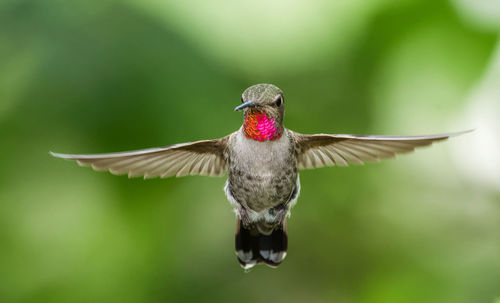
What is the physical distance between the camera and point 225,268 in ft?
11.4

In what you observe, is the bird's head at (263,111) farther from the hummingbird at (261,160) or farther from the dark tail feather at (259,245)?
the dark tail feather at (259,245)

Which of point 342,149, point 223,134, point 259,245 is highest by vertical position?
point 223,134

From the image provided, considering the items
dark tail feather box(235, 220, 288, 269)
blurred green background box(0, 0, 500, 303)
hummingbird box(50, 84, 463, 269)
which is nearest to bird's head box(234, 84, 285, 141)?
hummingbird box(50, 84, 463, 269)

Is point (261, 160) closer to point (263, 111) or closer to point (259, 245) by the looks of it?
point (263, 111)

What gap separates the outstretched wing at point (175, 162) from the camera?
1275 mm

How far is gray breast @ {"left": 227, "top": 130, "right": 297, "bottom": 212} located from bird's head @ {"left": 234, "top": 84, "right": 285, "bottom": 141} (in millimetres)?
62

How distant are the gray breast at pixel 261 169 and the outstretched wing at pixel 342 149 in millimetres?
81

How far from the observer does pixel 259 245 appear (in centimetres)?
174

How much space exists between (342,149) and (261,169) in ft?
1.04

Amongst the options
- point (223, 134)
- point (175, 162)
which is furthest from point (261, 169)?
point (223, 134)

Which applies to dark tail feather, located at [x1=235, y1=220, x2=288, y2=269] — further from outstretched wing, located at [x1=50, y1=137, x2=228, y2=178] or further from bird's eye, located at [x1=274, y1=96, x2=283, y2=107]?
bird's eye, located at [x1=274, y1=96, x2=283, y2=107]

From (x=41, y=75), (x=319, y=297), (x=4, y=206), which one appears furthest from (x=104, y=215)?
(x=319, y=297)

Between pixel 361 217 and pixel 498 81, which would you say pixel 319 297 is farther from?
pixel 498 81

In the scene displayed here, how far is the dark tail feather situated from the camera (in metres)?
1.71
